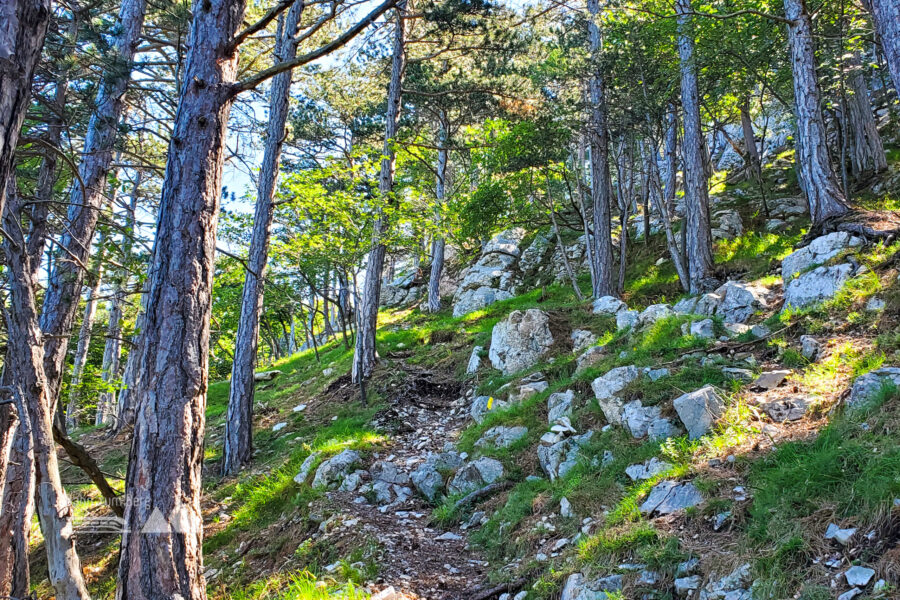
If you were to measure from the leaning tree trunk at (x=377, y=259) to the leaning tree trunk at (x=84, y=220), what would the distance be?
502 centimetres

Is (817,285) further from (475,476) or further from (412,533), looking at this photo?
(412,533)

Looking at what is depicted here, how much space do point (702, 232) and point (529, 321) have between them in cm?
417

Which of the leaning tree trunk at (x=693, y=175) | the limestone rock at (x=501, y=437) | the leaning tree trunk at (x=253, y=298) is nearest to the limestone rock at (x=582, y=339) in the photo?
the limestone rock at (x=501, y=437)

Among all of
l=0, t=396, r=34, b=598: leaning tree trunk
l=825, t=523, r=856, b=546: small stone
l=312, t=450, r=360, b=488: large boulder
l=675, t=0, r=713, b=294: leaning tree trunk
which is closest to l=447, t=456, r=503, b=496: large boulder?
l=312, t=450, r=360, b=488: large boulder

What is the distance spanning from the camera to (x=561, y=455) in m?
5.30

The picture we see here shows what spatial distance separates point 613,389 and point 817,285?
120 inches

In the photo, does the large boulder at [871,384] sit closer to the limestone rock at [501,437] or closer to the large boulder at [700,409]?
the large boulder at [700,409]

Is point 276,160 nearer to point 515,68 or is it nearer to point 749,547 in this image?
point 515,68

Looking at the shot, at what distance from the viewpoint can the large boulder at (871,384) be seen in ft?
11.9

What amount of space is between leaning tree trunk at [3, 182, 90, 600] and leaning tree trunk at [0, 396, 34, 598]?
12cm

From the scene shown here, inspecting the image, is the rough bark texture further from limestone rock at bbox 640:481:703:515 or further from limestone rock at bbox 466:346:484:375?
limestone rock at bbox 466:346:484:375

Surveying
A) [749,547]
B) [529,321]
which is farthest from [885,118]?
[749,547]

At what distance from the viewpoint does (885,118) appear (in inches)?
648

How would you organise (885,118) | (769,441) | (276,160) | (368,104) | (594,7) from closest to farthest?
(769,441) → (276,160) → (594,7) → (885,118) → (368,104)
